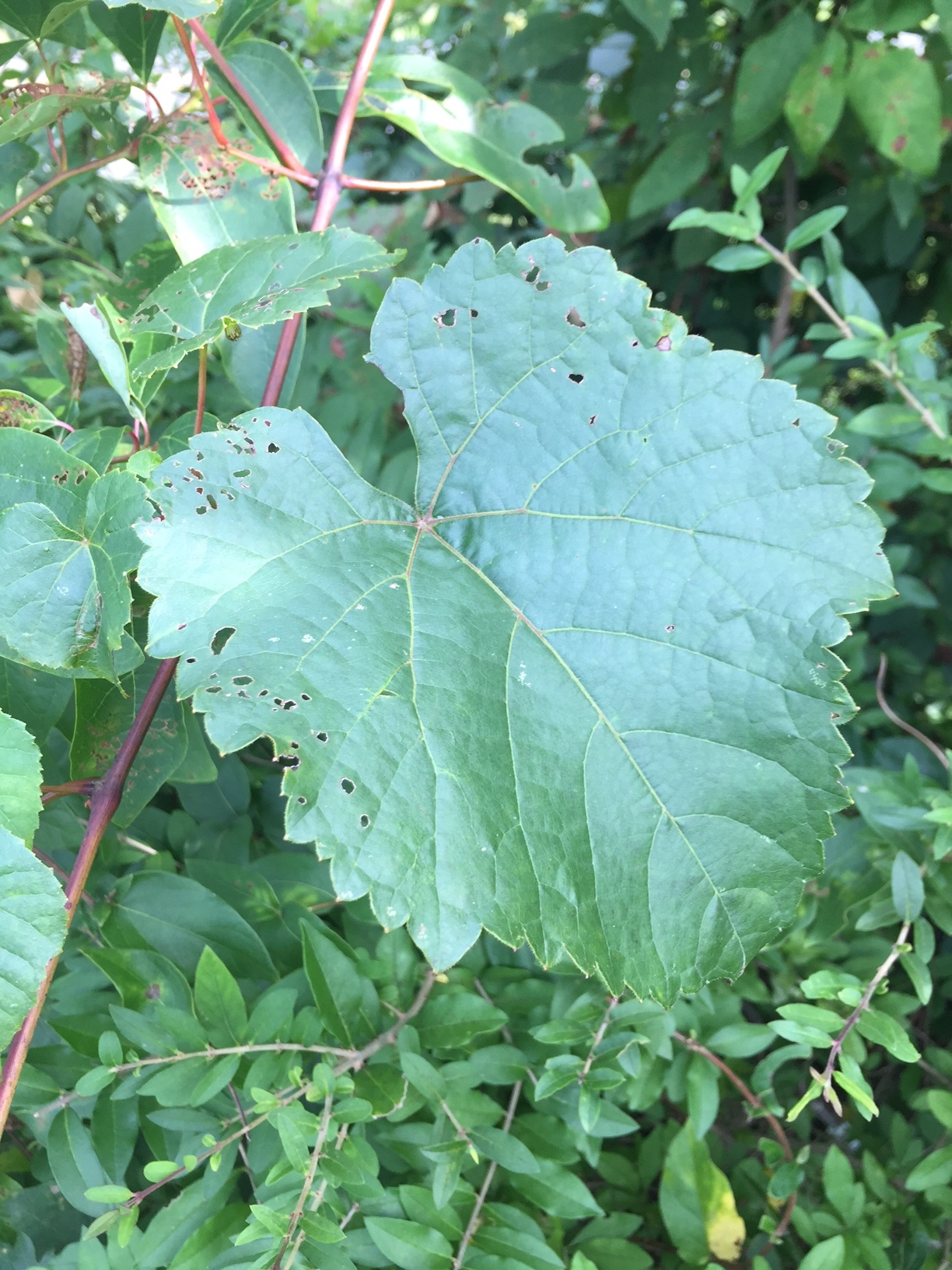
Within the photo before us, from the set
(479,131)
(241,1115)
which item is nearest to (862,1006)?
(241,1115)

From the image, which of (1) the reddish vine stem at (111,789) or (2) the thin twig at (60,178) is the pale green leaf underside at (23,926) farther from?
(2) the thin twig at (60,178)

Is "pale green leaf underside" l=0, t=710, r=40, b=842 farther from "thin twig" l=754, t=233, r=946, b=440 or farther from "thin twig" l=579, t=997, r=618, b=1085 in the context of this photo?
"thin twig" l=754, t=233, r=946, b=440

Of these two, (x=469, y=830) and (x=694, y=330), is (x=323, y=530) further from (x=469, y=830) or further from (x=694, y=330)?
(x=694, y=330)

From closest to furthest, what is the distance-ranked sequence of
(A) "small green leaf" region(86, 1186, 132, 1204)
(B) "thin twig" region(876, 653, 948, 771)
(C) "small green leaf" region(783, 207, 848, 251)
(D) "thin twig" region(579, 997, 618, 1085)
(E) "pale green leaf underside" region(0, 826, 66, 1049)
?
(E) "pale green leaf underside" region(0, 826, 66, 1049)
(A) "small green leaf" region(86, 1186, 132, 1204)
(D) "thin twig" region(579, 997, 618, 1085)
(B) "thin twig" region(876, 653, 948, 771)
(C) "small green leaf" region(783, 207, 848, 251)

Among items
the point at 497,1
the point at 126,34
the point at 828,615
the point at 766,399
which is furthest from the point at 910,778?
the point at 497,1

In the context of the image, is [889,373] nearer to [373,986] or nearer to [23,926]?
[373,986]

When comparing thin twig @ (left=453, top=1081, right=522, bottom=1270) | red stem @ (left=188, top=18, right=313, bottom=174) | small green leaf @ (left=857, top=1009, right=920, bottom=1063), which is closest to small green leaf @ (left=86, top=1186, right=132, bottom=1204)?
thin twig @ (left=453, top=1081, right=522, bottom=1270)
